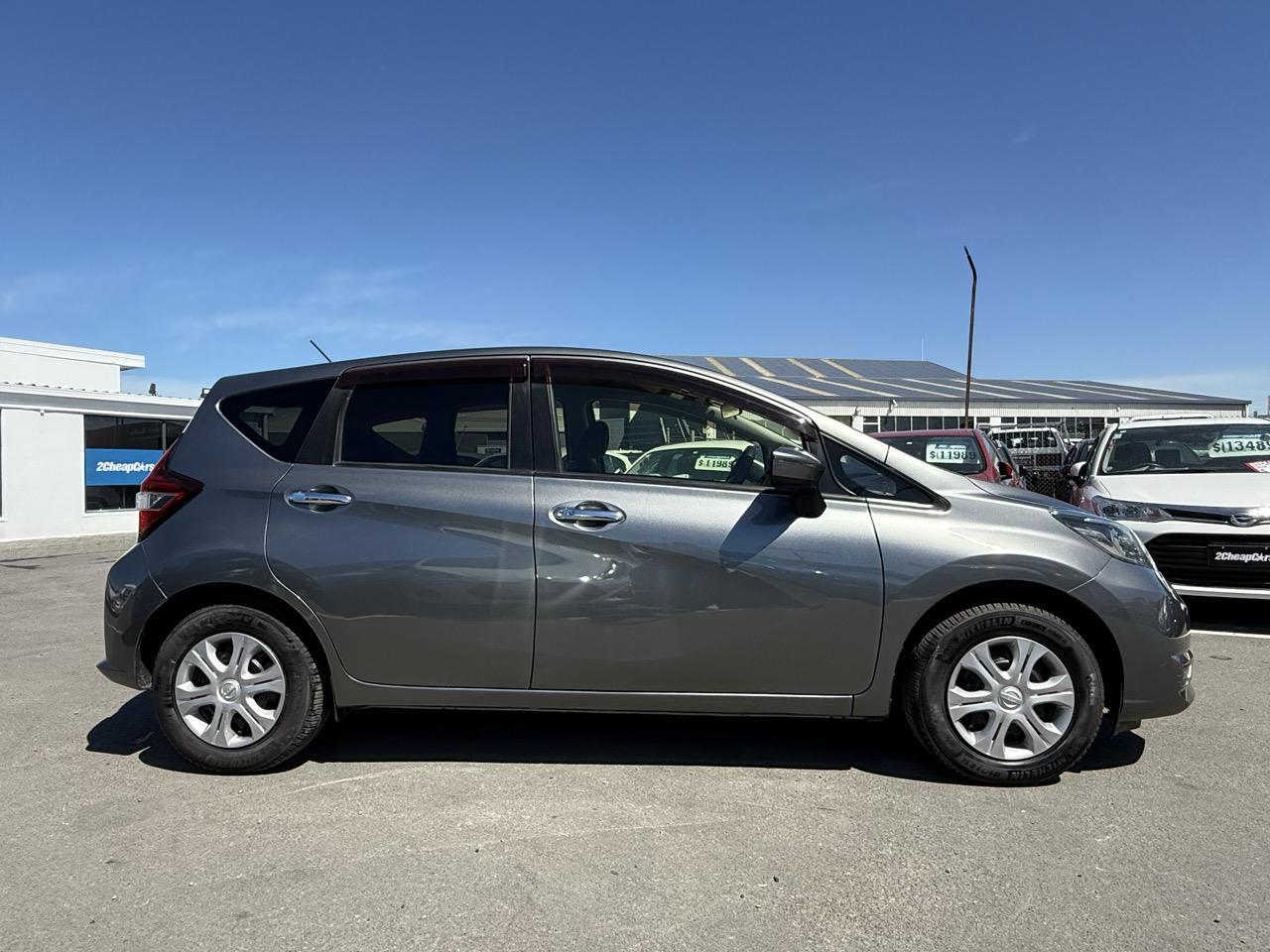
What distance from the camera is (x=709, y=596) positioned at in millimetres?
3561

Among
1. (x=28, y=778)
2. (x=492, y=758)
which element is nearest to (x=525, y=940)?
(x=492, y=758)

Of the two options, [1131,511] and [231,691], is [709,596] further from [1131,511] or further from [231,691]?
[1131,511]

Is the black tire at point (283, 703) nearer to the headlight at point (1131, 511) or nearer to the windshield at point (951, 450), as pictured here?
the headlight at point (1131, 511)

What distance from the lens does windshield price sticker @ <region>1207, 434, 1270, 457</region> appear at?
7.84 m

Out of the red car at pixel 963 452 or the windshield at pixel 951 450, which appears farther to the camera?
the windshield at pixel 951 450

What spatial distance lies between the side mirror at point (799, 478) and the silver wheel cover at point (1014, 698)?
0.87 m

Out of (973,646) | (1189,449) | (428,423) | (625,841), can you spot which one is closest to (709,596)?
A: (625,841)

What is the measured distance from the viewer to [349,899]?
272 centimetres

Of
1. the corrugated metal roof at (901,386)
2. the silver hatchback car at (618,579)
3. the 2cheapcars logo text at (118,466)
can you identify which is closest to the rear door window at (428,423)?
the silver hatchback car at (618,579)

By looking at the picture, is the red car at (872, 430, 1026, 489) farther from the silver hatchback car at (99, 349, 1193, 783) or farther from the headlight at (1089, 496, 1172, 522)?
the silver hatchback car at (99, 349, 1193, 783)

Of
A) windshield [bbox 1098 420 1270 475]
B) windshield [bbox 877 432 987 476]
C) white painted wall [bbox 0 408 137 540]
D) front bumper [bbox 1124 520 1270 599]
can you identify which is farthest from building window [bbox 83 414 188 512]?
front bumper [bbox 1124 520 1270 599]

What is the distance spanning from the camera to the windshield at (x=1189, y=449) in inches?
305

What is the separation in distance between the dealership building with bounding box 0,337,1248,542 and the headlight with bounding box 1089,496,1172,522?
468 centimetres

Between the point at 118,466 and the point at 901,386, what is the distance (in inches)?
1345
